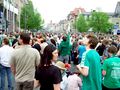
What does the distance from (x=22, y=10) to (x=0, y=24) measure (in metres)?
46.7

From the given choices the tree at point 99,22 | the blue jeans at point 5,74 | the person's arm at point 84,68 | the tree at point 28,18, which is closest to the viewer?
the person's arm at point 84,68

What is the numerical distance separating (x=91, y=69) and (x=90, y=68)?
28 millimetres

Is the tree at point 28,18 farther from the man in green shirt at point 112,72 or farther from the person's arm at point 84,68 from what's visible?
the person's arm at point 84,68

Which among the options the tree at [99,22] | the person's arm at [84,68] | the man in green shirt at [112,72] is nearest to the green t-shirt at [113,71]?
the man in green shirt at [112,72]

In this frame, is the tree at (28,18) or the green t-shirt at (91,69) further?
the tree at (28,18)

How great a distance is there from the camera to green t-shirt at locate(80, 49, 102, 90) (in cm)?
742

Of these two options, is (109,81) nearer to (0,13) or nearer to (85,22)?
(0,13)

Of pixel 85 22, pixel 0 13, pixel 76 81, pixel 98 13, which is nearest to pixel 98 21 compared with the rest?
pixel 98 13

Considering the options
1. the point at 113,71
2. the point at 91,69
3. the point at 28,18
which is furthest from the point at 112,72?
Result: the point at 28,18

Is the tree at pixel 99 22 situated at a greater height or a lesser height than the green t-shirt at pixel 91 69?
greater

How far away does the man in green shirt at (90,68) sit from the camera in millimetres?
7383

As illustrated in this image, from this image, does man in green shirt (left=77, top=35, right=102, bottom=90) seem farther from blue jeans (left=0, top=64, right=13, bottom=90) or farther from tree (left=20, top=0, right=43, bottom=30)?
tree (left=20, top=0, right=43, bottom=30)

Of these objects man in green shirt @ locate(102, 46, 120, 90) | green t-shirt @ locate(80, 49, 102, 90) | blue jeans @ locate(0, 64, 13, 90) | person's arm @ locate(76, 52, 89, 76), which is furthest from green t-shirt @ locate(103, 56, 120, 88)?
blue jeans @ locate(0, 64, 13, 90)

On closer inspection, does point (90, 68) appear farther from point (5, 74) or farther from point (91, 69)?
point (5, 74)
